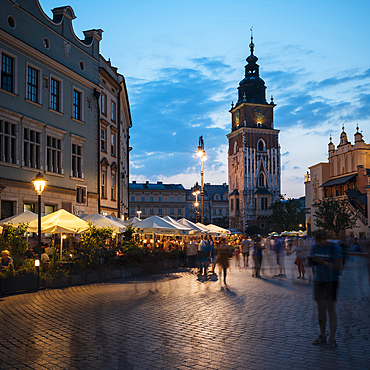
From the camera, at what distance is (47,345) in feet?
26.7

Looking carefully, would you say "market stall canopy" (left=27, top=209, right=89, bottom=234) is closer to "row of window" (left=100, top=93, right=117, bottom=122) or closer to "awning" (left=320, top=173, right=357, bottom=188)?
"row of window" (left=100, top=93, right=117, bottom=122)

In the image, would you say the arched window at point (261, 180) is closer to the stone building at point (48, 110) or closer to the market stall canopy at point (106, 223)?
the stone building at point (48, 110)

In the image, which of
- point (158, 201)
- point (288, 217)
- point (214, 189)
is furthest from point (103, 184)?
point (214, 189)

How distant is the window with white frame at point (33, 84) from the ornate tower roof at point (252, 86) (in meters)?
97.4

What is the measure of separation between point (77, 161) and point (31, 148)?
533cm

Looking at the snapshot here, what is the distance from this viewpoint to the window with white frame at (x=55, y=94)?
97.1 ft

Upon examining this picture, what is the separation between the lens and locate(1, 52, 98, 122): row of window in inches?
995

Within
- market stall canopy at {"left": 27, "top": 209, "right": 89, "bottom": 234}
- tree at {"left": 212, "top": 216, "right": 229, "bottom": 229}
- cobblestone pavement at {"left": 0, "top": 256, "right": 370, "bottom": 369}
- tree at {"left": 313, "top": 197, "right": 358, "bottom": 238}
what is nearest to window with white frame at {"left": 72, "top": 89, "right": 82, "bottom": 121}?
market stall canopy at {"left": 27, "top": 209, "right": 89, "bottom": 234}

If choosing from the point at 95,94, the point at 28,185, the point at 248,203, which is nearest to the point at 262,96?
the point at 248,203

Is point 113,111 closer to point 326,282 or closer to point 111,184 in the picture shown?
point 111,184

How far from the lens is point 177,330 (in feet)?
30.7

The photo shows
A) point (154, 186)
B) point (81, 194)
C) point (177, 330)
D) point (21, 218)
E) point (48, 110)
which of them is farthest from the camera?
point (154, 186)

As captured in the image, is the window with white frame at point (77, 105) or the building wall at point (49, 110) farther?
the window with white frame at point (77, 105)

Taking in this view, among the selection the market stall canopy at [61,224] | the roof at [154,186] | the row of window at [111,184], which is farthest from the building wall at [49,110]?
the roof at [154,186]
